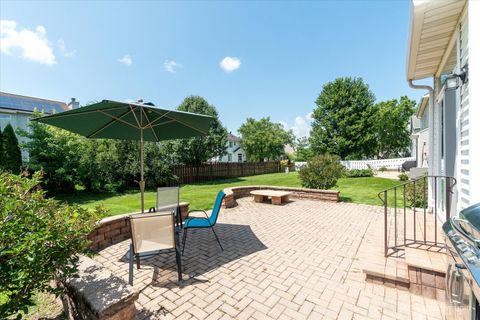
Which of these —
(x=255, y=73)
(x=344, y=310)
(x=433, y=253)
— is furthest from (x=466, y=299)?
(x=255, y=73)

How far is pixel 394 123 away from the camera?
29.4 m

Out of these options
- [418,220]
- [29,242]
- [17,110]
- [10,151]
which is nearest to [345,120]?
[418,220]

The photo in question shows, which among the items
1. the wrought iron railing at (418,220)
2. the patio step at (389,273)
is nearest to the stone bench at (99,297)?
the patio step at (389,273)

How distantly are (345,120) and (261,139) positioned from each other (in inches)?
411

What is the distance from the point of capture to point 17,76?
31.2 feet

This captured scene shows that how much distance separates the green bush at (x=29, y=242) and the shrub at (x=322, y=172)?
27.5 feet

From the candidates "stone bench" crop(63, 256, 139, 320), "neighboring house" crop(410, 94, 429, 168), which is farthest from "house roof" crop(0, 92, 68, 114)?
"neighboring house" crop(410, 94, 429, 168)

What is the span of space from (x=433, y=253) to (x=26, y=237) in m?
4.65

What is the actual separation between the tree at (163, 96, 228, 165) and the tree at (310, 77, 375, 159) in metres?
13.6

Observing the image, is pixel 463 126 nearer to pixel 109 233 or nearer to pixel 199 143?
pixel 109 233

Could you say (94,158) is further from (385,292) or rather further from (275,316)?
(385,292)

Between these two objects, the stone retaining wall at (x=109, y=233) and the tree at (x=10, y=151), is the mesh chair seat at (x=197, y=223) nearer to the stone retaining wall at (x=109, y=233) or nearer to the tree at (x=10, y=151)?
the stone retaining wall at (x=109, y=233)

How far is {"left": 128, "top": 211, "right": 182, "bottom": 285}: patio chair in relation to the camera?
296cm

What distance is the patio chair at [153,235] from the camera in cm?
296
